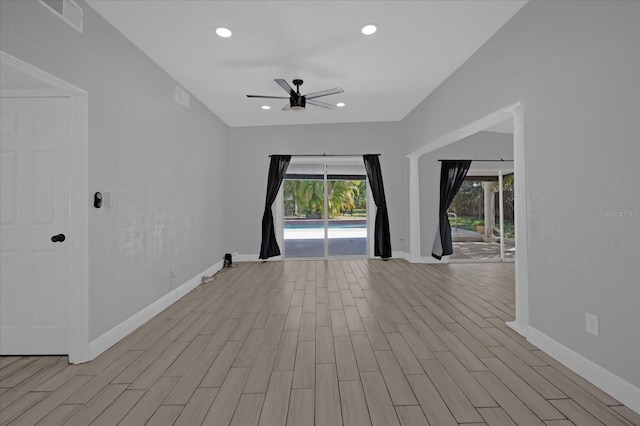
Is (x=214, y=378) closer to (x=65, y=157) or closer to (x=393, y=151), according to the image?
(x=65, y=157)

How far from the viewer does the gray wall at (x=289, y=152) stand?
643 centimetres

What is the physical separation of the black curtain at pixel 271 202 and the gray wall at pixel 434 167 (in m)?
2.84

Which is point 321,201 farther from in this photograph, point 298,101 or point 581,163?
point 581,163

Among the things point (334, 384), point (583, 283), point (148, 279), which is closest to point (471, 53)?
point (583, 283)

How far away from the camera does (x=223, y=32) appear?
9.80ft

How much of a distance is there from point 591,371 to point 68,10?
4.57m

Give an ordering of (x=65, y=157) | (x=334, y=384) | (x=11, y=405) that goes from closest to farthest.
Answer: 1. (x=11, y=405)
2. (x=334, y=384)
3. (x=65, y=157)

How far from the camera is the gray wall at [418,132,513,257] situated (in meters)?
6.16

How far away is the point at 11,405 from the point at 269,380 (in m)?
1.59

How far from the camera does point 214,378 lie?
85.6 inches

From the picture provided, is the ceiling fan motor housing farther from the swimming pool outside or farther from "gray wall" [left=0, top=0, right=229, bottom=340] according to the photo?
the swimming pool outside

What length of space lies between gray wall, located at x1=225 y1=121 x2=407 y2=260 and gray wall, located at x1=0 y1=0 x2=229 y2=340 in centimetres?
178

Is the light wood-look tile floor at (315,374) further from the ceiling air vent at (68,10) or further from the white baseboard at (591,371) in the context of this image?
the ceiling air vent at (68,10)

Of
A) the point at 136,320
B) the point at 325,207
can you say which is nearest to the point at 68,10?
the point at 136,320
